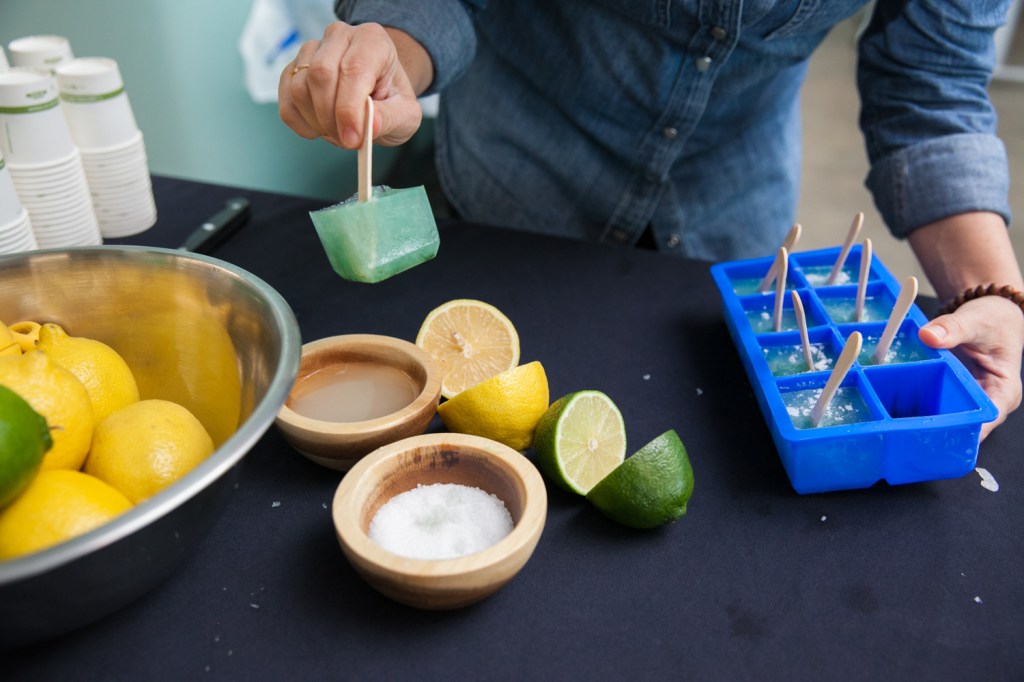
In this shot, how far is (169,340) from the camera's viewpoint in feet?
2.86

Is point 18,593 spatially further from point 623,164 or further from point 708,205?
point 708,205

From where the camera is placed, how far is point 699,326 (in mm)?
1116

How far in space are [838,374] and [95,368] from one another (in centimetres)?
72

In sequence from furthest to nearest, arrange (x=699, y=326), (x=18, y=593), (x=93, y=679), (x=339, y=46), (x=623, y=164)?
(x=623, y=164), (x=699, y=326), (x=339, y=46), (x=93, y=679), (x=18, y=593)

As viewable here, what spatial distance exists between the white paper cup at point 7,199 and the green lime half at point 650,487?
0.84m

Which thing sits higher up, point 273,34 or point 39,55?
point 39,55

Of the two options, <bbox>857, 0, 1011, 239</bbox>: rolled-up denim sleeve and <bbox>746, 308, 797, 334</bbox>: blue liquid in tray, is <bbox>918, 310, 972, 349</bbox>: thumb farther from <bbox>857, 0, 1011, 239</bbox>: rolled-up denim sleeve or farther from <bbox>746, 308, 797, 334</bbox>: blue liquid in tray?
<bbox>857, 0, 1011, 239</bbox>: rolled-up denim sleeve

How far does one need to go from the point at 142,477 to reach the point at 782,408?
605mm

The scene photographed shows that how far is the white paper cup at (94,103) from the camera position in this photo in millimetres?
1210

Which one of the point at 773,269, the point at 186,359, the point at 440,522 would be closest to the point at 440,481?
the point at 440,522

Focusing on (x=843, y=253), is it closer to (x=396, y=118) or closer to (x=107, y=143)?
(x=396, y=118)

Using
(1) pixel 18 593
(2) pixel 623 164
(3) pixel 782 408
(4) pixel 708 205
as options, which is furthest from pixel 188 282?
(4) pixel 708 205

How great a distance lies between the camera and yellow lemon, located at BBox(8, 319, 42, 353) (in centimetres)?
80

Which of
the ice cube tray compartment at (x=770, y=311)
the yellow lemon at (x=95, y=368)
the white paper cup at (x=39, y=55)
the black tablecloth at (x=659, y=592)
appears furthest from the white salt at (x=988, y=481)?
the white paper cup at (x=39, y=55)
